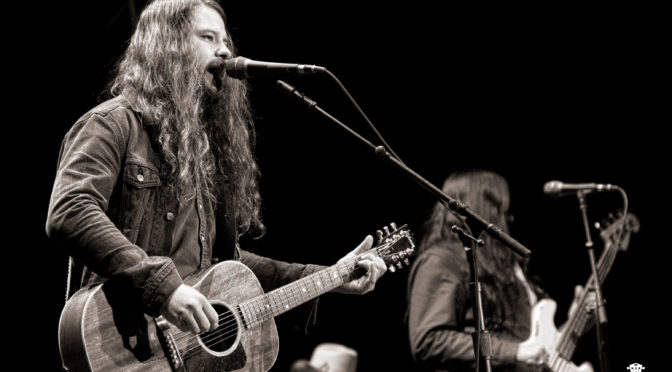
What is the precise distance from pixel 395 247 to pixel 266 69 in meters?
1.07

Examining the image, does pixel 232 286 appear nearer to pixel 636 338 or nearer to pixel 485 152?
pixel 485 152

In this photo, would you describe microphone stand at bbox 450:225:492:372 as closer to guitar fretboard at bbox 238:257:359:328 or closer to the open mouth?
guitar fretboard at bbox 238:257:359:328

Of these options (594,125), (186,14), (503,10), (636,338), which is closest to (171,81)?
(186,14)

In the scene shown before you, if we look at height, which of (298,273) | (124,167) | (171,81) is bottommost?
(298,273)

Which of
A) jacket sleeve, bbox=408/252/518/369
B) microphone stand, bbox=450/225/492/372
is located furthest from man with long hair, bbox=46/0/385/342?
jacket sleeve, bbox=408/252/518/369

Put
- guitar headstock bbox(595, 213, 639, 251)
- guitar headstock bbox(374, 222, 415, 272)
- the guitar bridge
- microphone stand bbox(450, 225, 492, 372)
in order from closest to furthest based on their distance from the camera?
1. the guitar bridge
2. microphone stand bbox(450, 225, 492, 372)
3. guitar headstock bbox(374, 222, 415, 272)
4. guitar headstock bbox(595, 213, 639, 251)

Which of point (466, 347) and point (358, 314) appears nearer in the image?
point (466, 347)

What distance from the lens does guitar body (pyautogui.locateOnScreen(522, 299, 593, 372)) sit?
13.7 feet

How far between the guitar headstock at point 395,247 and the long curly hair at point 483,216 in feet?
3.55

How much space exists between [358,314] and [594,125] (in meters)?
2.52

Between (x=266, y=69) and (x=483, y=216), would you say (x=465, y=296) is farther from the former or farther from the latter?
(x=266, y=69)

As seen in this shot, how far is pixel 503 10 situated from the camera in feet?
19.4

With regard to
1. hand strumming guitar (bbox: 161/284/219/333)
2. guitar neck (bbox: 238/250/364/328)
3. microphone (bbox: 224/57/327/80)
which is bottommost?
guitar neck (bbox: 238/250/364/328)

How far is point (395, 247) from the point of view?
3.22 meters
